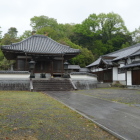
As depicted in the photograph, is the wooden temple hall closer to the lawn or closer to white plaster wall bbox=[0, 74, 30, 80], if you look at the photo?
white plaster wall bbox=[0, 74, 30, 80]

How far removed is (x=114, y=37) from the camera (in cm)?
6072

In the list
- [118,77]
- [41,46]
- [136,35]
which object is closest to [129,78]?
[118,77]

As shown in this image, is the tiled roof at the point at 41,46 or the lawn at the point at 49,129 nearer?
the lawn at the point at 49,129

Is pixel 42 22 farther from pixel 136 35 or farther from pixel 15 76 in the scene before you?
pixel 15 76

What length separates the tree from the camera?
62.3 meters

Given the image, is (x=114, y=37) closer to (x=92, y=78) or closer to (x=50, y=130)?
(x=92, y=78)

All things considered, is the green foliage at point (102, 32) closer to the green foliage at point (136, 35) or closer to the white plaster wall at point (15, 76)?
the green foliage at point (136, 35)

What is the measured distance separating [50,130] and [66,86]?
14.3 m

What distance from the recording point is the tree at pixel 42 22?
2454 inches

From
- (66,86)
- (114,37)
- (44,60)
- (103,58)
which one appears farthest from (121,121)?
(114,37)

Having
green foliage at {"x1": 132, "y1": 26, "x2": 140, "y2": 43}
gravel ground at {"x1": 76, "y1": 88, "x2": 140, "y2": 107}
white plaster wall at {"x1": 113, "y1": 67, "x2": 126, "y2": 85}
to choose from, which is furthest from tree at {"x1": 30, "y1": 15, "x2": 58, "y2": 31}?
gravel ground at {"x1": 76, "y1": 88, "x2": 140, "y2": 107}

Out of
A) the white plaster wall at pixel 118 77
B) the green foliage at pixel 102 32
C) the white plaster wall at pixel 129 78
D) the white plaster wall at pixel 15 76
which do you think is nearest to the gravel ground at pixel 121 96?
the white plaster wall at pixel 15 76

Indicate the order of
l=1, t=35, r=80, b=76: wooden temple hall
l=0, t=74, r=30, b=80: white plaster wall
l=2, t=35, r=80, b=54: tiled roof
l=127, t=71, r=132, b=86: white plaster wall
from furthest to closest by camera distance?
l=127, t=71, r=132, b=86: white plaster wall → l=1, t=35, r=80, b=76: wooden temple hall → l=2, t=35, r=80, b=54: tiled roof → l=0, t=74, r=30, b=80: white plaster wall

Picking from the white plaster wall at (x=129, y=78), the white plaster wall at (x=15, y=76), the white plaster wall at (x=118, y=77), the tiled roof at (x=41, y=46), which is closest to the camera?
the white plaster wall at (x=15, y=76)
